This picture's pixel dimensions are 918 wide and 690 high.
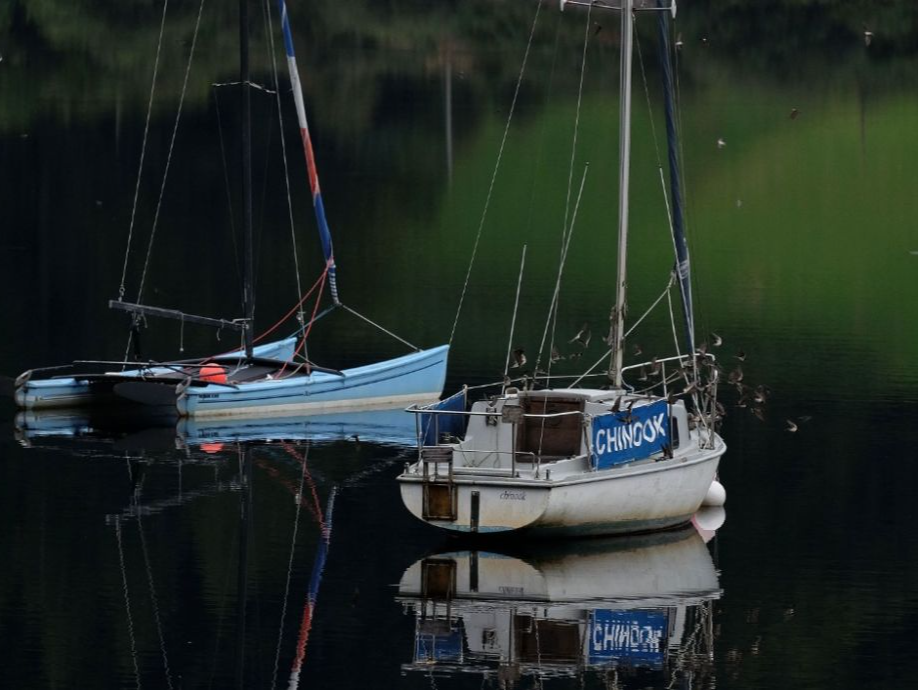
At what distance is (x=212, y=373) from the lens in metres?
42.7

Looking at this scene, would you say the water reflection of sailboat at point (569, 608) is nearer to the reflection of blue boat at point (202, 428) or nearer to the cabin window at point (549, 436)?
the cabin window at point (549, 436)

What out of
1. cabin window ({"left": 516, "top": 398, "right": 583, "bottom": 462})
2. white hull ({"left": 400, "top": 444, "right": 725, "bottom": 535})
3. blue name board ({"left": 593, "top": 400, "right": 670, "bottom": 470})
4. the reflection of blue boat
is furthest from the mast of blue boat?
the reflection of blue boat

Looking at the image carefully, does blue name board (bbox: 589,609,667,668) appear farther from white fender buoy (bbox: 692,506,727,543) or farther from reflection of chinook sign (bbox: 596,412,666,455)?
white fender buoy (bbox: 692,506,727,543)

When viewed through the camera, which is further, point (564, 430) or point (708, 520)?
point (708, 520)

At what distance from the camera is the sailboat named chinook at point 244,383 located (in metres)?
41.7

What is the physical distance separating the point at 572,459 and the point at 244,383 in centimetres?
1210

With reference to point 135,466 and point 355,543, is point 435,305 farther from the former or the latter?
point 355,543

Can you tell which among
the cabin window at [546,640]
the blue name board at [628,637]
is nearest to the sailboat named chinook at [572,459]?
the blue name board at [628,637]


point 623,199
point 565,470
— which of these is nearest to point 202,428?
point 623,199

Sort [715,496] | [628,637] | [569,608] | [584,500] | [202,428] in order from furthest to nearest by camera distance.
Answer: [202,428], [715,496], [584,500], [569,608], [628,637]

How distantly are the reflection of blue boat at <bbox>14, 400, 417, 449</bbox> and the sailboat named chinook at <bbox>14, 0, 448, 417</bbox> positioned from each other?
0.78 feet

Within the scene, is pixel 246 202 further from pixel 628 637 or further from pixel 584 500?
pixel 628 637

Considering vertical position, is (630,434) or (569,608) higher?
(630,434)

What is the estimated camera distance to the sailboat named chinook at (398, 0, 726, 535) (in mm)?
30812
